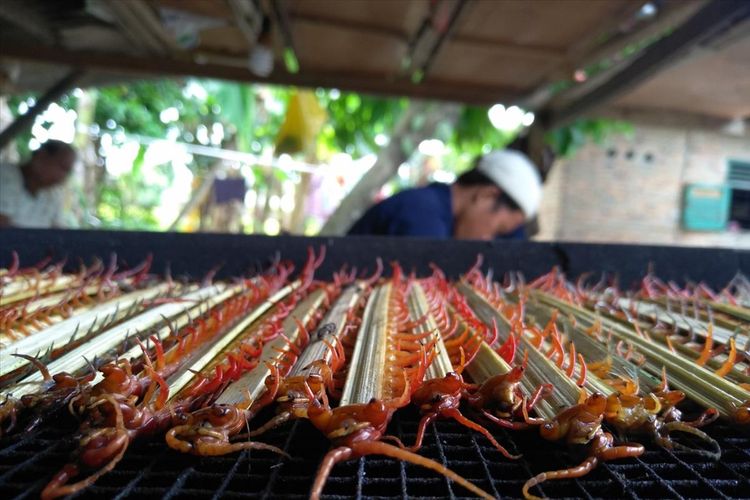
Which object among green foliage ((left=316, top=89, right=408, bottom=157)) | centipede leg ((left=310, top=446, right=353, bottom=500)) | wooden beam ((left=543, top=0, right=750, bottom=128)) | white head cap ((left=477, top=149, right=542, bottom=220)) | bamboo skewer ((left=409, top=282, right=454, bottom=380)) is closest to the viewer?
centipede leg ((left=310, top=446, right=353, bottom=500))

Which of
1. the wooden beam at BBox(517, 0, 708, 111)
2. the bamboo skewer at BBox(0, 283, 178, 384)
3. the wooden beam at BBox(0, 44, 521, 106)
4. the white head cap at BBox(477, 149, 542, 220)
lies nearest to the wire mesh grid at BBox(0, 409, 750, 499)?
the bamboo skewer at BBox(0, 283, 178, 384)

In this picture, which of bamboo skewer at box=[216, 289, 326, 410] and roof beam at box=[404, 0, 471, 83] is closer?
bamboo skewer at box=[216, 289, 326, 410]

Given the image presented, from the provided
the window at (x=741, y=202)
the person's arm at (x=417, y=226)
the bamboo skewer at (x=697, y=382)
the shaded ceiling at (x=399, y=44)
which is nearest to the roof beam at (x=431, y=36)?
the shaded ceiling at (x=399, y=44)

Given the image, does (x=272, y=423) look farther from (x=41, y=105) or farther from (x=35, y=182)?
(x=35, y=182)

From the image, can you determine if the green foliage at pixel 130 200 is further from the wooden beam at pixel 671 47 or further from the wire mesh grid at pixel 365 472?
the wire mesh grid at pixel 365 472

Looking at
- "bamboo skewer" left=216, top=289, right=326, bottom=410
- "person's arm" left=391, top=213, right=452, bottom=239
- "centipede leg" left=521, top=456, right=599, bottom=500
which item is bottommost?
"centipede leg" left=521, top=456, right=599, bottom=500

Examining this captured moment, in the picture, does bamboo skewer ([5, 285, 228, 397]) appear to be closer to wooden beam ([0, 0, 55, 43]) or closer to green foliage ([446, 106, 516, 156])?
wooden beam ([0, 0, 55, 43])

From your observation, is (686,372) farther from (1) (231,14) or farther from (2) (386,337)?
(1) (231,14)

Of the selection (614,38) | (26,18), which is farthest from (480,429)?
(26,18)
